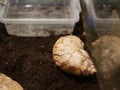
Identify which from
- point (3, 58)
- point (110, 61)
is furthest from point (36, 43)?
point (110, 61)

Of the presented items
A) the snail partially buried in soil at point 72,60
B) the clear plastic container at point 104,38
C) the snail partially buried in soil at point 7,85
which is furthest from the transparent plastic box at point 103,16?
the snail partially buried in soil at point 7,85

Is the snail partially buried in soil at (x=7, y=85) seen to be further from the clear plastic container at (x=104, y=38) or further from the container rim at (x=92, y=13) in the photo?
the container rim at (x=92, y=13)

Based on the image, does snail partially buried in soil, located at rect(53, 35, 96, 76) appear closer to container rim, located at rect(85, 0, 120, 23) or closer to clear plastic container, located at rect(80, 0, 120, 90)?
clear plastic container, located at rect(80, 0, 120, 90)

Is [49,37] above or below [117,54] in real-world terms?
below

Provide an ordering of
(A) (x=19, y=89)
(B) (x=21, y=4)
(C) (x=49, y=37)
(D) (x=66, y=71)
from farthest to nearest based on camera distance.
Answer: (B) (x=21, y=4) → (C) (x=49, y=37) → (D) (x=66, y=71) → (A) (x=19, y=89)

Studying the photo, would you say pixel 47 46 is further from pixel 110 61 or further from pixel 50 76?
pixel 110 61

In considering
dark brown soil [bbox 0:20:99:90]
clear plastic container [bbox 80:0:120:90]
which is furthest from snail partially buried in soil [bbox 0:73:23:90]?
clear plastic container [bbox 80:0:120:90]
